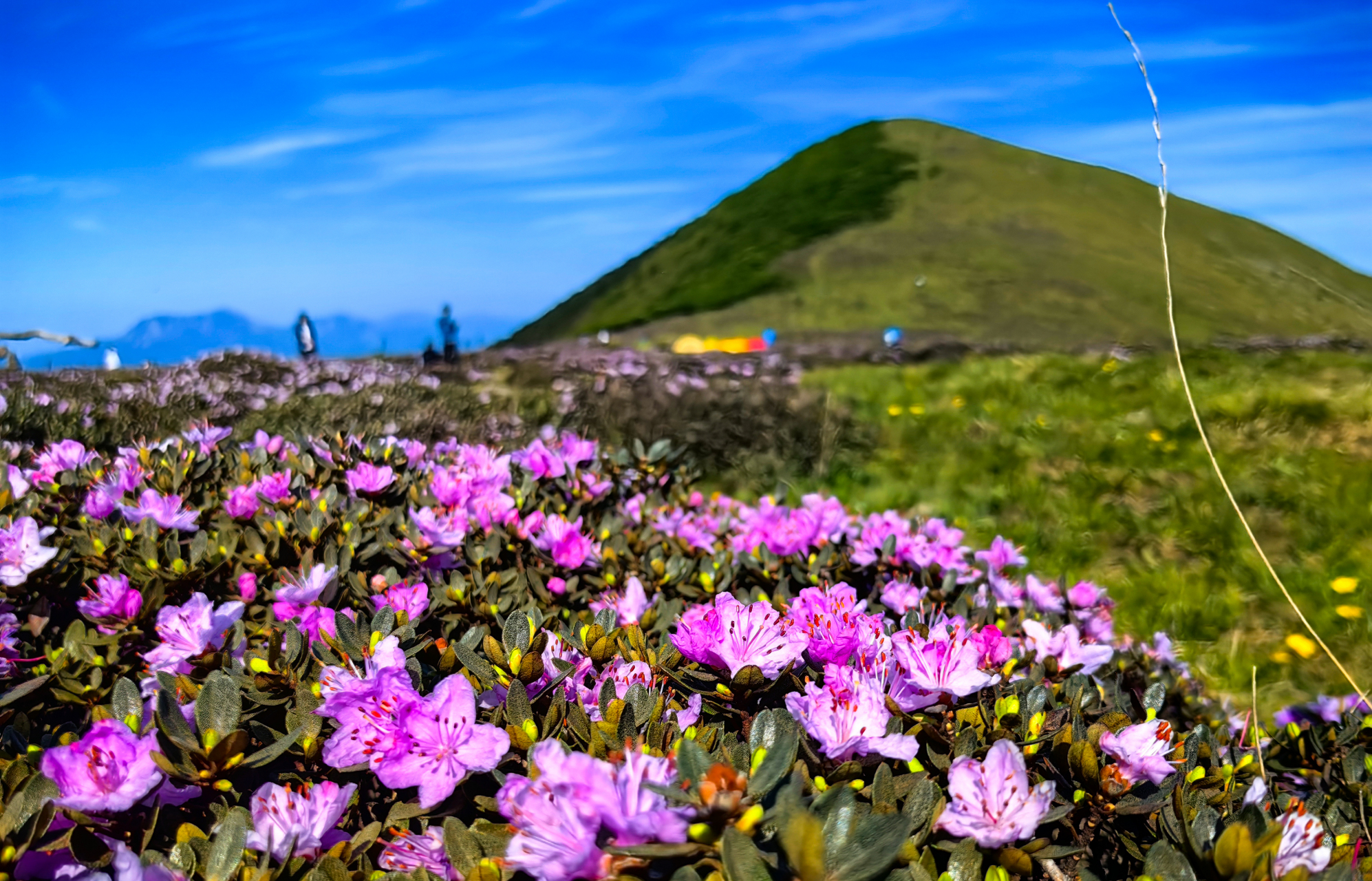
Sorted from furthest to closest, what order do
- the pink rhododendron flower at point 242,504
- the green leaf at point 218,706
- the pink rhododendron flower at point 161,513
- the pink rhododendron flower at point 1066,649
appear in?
the pink rhododendron flower at point 242,504 < the pink rhododendron flower at point 161,513 < the pink rhododendron flower at point 1066,649 < the green leaf at point 218,706

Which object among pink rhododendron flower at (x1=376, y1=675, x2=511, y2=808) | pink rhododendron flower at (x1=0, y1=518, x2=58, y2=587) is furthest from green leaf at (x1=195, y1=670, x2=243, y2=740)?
pink rhododendron flower at (x1=0, y1=518, x2=58, y2=587)

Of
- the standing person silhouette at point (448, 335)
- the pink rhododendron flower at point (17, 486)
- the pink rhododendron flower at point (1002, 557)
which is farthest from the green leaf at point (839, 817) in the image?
the standing person silhouette at point (448, 335)

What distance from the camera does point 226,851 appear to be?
107cm

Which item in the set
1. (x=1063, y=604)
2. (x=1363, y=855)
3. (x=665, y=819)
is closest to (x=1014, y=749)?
(x=665, y=819)

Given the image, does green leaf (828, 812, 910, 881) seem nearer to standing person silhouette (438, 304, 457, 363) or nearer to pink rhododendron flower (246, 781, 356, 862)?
pink rhododendron flower (246, 781, 356, 862)

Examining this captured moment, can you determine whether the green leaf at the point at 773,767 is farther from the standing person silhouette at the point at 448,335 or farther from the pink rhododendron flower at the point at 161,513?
the standing person silhouette at the point at 448,335

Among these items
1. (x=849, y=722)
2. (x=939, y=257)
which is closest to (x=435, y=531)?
(x=849, y=722)

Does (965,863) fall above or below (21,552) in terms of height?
below

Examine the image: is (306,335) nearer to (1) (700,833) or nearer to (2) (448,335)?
(2) (448,335)

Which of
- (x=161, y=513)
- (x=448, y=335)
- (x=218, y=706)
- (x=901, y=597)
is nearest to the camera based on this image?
(x=218, y=706)

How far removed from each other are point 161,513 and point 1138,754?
238 centimetres

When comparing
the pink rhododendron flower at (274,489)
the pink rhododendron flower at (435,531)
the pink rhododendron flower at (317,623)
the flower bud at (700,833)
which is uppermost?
the pink rhododendron flower at (274,489)

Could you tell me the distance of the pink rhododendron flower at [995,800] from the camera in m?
1.10

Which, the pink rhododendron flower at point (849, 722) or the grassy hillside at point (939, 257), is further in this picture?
the grassy hillside at point (939, 257)
